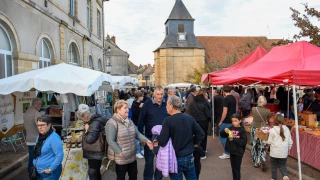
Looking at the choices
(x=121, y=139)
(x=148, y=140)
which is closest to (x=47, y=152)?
(x=121, y=139)

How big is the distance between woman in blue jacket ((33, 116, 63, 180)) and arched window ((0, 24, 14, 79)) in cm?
609

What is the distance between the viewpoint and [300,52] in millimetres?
6441

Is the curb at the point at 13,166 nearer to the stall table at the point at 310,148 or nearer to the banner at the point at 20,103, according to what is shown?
the banner at the point at 20,103

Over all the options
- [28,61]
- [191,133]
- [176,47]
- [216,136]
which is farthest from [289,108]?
[176,47]

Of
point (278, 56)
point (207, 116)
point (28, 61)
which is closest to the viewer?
point (207, 116)

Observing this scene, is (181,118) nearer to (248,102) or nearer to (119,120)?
(119,120)

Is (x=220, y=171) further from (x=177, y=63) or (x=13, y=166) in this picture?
(x=177, y=63)

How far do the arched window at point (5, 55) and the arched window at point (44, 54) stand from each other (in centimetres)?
221

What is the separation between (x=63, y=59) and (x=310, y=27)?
14.2 metres

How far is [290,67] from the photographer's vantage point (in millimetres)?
5848

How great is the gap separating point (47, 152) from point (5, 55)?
6580mm

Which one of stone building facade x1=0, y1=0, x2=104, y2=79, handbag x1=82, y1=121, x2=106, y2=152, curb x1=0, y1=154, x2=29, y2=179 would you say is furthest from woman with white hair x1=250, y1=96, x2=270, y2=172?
stone building facade x1=0, y1=0, x2=104, y2=79

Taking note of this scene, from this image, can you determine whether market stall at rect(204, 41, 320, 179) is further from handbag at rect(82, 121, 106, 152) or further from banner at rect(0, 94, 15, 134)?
banner at rect(0, 94, 15, 134)

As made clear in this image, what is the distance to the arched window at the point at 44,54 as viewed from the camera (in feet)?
37.9
